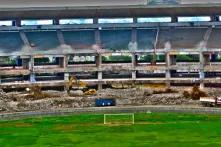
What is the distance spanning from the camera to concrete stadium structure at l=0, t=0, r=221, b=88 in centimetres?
7856

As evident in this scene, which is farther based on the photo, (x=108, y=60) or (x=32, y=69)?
(x=108, y=60)

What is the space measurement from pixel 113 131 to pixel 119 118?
18.7 ft

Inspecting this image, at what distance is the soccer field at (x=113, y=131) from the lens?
1984 inches

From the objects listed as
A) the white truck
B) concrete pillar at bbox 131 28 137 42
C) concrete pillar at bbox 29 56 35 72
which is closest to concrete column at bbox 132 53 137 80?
concrete pillar at bbox 131 28 137 42

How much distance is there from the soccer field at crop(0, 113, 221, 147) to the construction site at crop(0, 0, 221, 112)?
39.9ft

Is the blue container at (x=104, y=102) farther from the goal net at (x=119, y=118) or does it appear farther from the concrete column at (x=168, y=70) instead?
the concrete column at (x=168, y=70)

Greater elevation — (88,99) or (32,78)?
(32,78)

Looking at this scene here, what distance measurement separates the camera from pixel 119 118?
60188 mm

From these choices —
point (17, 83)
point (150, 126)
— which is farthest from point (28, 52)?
point (150, 126)

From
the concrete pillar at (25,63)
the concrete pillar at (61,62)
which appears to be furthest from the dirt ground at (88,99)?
the concrete pillar at (25,63)

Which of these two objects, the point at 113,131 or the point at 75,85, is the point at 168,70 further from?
the point at 113,131

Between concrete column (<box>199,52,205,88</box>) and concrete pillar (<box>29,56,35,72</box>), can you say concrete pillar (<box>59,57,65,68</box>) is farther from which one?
concrete column (<box>199,52,205,88</box>)

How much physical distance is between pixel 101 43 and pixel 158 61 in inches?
325

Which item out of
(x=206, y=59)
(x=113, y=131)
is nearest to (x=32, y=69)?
(x=206, y=59)
